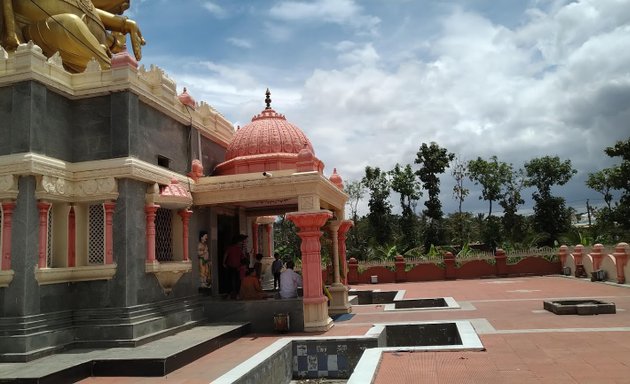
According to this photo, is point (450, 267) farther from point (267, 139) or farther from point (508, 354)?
point (508, 354)

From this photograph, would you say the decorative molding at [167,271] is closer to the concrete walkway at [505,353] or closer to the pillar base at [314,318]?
the concrete walkway at [505,353]

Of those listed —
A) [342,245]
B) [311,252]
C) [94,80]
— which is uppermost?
[94,80]

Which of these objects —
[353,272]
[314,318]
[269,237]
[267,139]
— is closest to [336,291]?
[314,318]

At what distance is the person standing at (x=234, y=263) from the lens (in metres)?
12.0

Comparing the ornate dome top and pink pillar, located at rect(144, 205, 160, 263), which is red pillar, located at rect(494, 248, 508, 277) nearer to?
the ornate dome top

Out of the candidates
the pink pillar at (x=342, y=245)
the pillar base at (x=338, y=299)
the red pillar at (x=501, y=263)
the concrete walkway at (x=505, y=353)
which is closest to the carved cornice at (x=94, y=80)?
the concrete walkway at (x=505, y=353)

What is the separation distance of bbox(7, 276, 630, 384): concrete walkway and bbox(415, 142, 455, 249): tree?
22199 millimetres

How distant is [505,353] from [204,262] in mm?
6631

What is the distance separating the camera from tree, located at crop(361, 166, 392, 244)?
35.4m

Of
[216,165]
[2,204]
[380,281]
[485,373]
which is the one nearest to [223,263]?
[216,165]

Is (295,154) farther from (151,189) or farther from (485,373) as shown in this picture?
(485,373)

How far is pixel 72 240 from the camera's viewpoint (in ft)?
28.7

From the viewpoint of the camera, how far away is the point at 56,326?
817cm

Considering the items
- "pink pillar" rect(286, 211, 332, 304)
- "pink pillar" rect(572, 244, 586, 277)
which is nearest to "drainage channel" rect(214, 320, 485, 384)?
"pink pillar" rect(286, 211, 332, 304)
